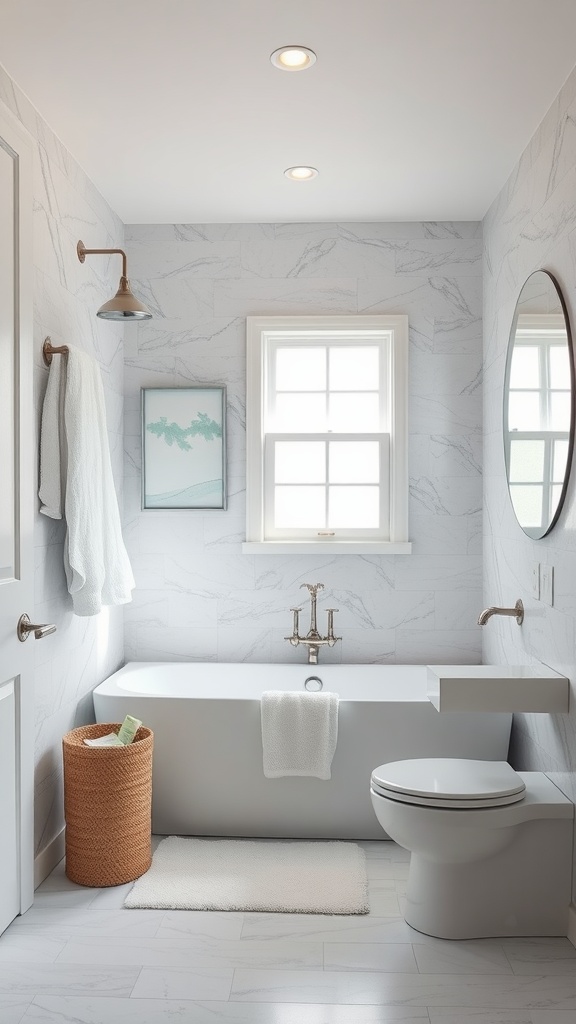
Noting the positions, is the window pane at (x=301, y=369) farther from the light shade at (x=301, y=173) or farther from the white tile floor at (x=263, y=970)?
the white tile floor at (x=263, y=970)

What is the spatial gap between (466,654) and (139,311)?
7.28ft

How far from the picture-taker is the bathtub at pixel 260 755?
3.35 metres

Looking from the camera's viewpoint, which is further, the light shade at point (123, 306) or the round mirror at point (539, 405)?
the light shade at point (123, 306)

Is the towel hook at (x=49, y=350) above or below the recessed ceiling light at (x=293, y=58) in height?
below

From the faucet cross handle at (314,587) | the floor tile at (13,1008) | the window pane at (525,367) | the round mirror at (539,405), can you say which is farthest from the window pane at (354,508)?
the floor tile at (13,1008)

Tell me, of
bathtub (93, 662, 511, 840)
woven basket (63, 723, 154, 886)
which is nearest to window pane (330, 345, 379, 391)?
bathtub (93, 662, 511, 840)

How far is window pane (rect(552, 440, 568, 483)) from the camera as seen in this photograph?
9.07 ft

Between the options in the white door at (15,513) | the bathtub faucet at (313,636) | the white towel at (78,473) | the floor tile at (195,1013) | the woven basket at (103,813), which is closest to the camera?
the floor tile at (195,1013)

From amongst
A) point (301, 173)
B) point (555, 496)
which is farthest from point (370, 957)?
point (301, 173)

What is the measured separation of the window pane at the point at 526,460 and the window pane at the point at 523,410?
62 mm

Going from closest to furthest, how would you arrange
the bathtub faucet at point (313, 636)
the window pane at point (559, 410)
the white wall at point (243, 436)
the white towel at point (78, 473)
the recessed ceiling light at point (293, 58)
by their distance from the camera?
the recessed ceiling light at point (293, 58)
the window pane at point (559, 410)
the white towel at point (78, 473)
the bathtub faucet at point (313, 636)
the white wall at point (243, 436)

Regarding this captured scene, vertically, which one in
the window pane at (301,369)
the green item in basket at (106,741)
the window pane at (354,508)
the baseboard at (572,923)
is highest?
the window pane at (301,369)

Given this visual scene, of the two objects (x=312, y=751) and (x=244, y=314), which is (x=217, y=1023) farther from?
(x=244, y=314)

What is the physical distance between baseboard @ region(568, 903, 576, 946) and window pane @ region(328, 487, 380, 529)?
1994 mm
